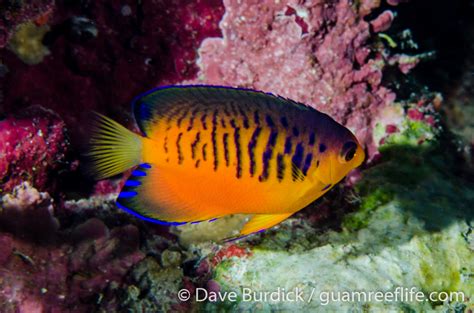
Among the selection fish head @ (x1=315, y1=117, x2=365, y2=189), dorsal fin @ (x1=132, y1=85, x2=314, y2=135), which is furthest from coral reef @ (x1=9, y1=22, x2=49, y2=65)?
fish head @ (x1=315, y1=117, x2=365, y2=189)

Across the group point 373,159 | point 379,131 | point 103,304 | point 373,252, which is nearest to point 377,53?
point 379,131

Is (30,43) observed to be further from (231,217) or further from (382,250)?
(382,250)

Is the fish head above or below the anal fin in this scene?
above

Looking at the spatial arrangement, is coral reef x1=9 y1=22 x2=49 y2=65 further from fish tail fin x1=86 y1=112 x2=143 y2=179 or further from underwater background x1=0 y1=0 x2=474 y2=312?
fish tail fin x1=86 y1=112 x2=143 y2=179

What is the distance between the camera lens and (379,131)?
139 inches

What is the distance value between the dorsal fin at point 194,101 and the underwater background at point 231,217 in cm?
43

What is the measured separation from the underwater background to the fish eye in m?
1.03

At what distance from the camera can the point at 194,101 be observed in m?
2.02

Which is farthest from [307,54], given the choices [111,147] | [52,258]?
[52,258]

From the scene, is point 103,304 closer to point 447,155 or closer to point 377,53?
point 377,53

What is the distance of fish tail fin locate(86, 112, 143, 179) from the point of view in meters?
2.01

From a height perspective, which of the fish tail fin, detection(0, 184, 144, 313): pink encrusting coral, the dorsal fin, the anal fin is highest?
the dorsal fin

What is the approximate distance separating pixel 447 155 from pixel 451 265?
1379 millimetres

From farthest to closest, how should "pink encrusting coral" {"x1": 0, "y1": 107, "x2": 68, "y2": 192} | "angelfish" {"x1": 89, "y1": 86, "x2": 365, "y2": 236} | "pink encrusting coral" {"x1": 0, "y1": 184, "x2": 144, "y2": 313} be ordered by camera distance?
"pink encrusting coral" {"x1": 0, "y1": 107, "x2": 68, "y2": 192}, "pink encrusting coral" {"x1": 0, "y1": 184, "x2": 144, "y2": 313}, "angelfish" {"x1": 89, "y1": 86, "x2": 365, "y2": 236}
